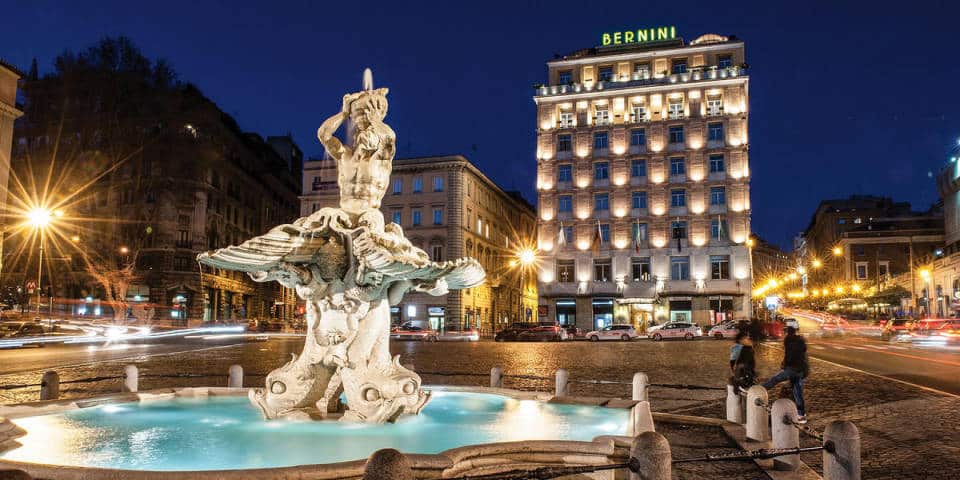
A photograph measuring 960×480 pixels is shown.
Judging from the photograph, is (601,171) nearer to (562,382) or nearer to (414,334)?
(414,334)

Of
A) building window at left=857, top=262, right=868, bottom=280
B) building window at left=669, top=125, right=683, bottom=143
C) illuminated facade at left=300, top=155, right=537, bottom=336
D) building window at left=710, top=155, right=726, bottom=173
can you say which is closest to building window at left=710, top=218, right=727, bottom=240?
building window at left=710, top=155, right=726, bottom=173

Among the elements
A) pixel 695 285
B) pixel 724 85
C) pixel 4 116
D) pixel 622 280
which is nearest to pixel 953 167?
pixel 724 85

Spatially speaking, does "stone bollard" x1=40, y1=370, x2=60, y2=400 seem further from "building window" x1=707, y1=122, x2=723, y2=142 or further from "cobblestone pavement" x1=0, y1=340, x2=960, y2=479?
"building window" x1=707, y1=122, x2=723, y2=142

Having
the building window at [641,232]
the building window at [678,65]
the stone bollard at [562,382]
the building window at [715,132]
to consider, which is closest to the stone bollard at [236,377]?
the stone bollard at [562,382]

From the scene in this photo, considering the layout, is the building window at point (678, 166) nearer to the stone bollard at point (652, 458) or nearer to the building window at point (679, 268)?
the building window at point (679, 268)

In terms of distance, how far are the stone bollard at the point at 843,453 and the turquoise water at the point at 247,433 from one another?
278 cm

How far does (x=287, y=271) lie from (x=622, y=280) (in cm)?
4779

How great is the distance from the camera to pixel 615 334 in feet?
141

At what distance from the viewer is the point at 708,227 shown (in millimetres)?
53219

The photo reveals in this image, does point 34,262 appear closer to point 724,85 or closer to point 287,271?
point 287,271

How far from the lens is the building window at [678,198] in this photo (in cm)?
5406

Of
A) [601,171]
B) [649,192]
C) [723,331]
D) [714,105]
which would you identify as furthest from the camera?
[601,171]

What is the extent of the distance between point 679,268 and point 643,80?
15972mm

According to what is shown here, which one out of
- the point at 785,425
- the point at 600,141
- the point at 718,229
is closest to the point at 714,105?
the point at 600,141
